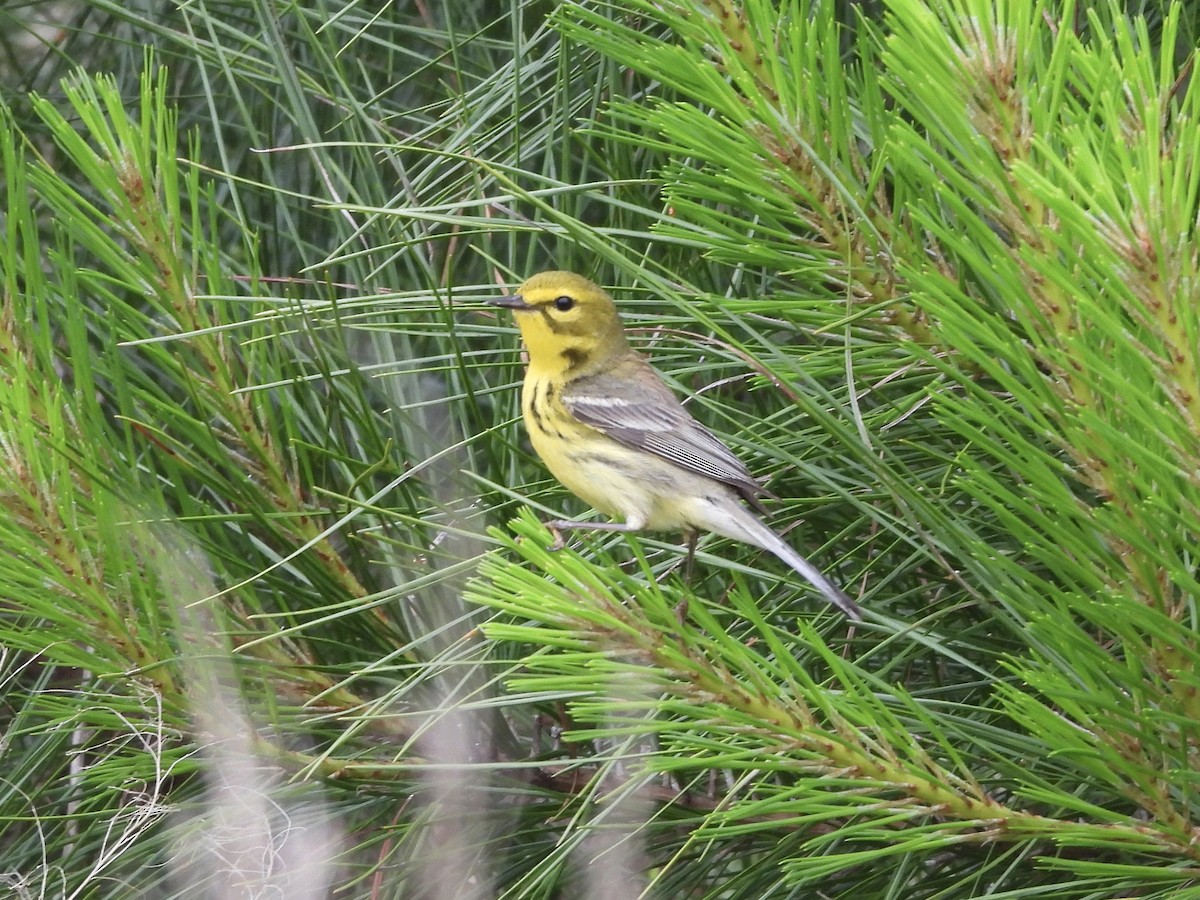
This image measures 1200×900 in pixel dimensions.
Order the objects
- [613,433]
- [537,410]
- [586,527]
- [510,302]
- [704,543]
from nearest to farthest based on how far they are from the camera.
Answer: [586,527] < [510,302] < [704,543] < [537,410] < [613,433]

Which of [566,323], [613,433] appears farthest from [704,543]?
[566,323]

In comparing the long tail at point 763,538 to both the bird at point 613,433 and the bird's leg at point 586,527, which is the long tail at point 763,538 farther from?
the bird's leg at point 586,527

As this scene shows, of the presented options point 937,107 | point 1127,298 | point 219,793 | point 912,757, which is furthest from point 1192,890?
point 219,793

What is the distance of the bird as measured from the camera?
1.94 m

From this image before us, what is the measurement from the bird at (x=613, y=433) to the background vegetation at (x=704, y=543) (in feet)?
0.23

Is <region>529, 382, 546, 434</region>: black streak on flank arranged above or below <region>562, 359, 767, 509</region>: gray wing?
A: above

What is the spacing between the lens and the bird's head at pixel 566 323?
2039 mm

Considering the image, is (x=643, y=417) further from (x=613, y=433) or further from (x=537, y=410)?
(x=537, y=410)

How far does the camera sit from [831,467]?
5.69 ft

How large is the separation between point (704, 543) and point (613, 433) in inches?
13.3

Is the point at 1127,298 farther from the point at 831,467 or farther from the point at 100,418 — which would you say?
the point at 100,418

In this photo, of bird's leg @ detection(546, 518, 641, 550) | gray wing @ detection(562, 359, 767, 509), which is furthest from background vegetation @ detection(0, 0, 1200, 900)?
gray wing @ detection(562, 359, 767, 509)

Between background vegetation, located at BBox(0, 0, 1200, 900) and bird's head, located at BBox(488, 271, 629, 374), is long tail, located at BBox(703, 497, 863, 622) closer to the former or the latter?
background vegetation, located at BBox(0, 0, 1200, 900)

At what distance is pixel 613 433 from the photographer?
2.40 meters
